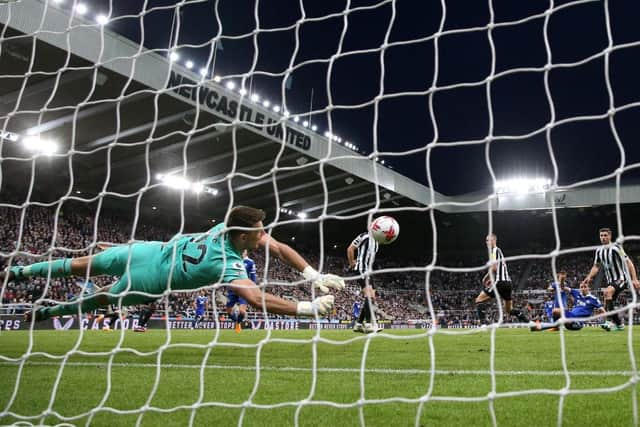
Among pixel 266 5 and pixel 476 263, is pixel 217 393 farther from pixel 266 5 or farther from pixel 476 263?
pixel 476 263

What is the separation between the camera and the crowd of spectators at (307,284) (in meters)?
19.7

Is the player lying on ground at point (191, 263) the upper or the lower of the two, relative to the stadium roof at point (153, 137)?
lower

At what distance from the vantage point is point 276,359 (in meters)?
5.35

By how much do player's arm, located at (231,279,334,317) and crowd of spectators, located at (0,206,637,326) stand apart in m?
13.6

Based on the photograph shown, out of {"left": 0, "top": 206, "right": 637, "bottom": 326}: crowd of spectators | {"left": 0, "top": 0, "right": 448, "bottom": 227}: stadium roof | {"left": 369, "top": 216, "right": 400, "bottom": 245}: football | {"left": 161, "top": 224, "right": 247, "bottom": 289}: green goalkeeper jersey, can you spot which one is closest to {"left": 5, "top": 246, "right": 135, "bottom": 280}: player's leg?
{"left": 161, "top": 224, "right": 247, "bottom": 289}: green goalkeeper jersey

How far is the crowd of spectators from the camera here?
64.7ft

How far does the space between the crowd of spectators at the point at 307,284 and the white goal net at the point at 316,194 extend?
0.51ft

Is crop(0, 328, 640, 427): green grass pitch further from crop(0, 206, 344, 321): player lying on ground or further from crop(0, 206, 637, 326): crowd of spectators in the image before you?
crop(0, 206, 637, 326): crowd of spectators

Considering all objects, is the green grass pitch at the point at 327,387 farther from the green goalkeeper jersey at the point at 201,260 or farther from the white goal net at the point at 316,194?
Result: the green goalkeeper jersey at the point at 201,260

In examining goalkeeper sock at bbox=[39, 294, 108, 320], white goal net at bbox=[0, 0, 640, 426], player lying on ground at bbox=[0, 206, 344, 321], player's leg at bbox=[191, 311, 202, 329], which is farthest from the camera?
player's leg at bbox=[191, 311, 202, 329]

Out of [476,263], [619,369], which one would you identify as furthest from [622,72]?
[619,369]

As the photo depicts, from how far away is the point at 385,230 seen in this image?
7.23 metres

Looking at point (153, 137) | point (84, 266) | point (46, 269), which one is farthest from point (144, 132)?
point (84, 266)

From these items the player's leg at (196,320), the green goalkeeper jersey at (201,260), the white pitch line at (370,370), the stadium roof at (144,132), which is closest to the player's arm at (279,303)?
the green goalkeeper jersey at (201,260)
